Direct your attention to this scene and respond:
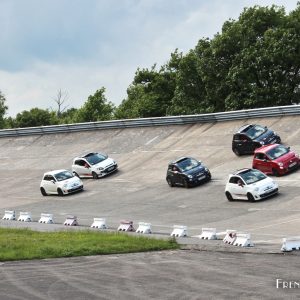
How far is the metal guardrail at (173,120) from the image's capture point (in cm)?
5050

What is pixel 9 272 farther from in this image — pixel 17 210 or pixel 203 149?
pixel 203 149

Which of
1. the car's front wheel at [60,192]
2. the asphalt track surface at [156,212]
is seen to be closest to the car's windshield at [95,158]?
the asphalt track surface at [156,212]

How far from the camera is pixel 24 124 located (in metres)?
101

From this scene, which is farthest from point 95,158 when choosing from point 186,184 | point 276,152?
point 276,152

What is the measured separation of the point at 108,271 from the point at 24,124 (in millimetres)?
85127

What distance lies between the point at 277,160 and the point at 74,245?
1789 centimetres

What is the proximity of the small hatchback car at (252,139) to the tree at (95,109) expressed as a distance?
4810 centimetres

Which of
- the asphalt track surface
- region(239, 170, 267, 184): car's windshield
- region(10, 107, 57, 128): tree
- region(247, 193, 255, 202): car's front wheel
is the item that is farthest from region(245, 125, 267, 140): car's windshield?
region(10, 107, 57, 128): tree

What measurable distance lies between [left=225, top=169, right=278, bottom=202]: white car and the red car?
3.89 metres

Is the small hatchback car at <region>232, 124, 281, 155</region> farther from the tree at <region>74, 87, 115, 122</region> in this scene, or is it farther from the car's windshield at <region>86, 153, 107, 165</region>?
the tree at <region>74, 87, 115, 122</region>

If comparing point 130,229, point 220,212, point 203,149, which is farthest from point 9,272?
point 203,149

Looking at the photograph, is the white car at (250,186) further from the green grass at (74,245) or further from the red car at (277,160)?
the green grass at (74,245)

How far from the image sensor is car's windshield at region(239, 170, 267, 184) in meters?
33.2

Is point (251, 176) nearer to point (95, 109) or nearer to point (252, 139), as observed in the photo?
point (252, 139)
